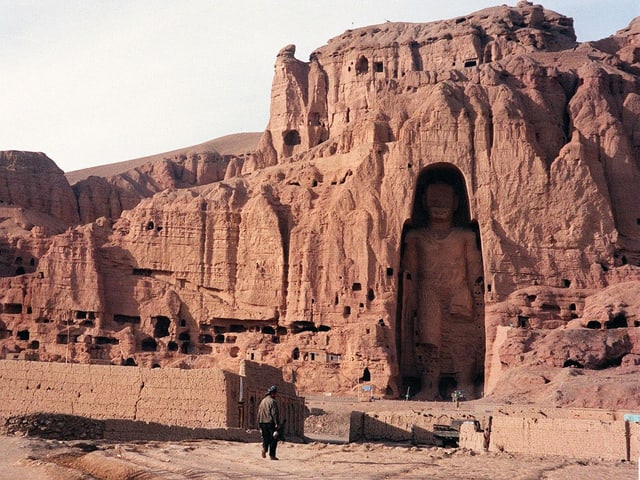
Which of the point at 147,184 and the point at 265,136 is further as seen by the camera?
the point at 147,184

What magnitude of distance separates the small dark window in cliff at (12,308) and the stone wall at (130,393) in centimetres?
3301

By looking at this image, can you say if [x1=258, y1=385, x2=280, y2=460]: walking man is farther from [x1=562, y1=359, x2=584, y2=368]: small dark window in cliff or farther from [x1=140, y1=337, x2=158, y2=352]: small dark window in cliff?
[x1=140, y1=337, x2=158, y2=352]: small dark window in cliff

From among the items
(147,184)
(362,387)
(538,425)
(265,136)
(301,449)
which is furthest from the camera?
(147,184)

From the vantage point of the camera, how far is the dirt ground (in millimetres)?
17062

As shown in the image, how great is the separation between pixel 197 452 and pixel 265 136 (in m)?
67.6

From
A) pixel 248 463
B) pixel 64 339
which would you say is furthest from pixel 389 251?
pixel 248 463

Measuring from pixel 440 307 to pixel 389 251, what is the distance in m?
4.40

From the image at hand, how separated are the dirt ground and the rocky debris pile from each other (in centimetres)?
100

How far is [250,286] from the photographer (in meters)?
64.2

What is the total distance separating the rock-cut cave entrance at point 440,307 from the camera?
61.1 m

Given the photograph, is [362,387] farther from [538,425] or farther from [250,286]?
[538,425]

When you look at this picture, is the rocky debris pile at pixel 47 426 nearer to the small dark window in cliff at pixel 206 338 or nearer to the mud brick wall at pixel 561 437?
the mud brick wall at pixel 561 437

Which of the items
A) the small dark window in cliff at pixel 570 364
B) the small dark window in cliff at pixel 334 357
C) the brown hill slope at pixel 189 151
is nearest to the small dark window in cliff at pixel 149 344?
the small dark window in cliff at pixel 334 357

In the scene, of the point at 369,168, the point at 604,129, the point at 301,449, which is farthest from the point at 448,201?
the point at 301,449
